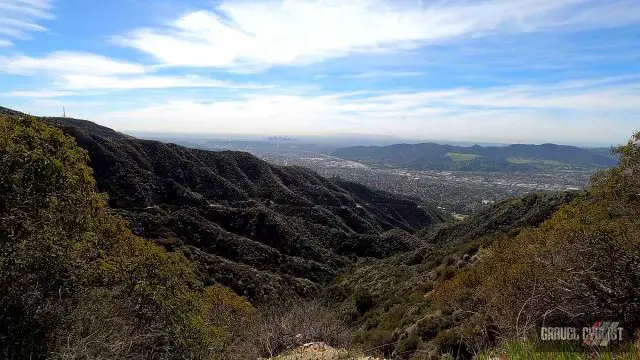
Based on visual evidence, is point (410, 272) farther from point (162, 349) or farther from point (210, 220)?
point (210, 220)

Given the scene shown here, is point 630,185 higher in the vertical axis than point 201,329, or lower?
higher

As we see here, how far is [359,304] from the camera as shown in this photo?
30.9 metres

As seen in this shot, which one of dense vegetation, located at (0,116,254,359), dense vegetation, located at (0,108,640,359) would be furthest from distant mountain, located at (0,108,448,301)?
dense vegetation, located at (0,116,254,359)

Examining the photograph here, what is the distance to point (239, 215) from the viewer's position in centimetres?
6462

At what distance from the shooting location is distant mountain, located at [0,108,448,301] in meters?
49.7

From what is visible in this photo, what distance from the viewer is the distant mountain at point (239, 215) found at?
4969 centimetres

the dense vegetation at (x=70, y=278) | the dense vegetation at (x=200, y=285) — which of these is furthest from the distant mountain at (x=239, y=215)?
the dense vegetation at (x=70, y=278)

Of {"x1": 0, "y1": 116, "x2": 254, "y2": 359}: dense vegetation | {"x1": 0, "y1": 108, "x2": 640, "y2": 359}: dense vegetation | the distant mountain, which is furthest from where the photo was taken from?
the distant mountain

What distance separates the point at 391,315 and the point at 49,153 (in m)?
18.5

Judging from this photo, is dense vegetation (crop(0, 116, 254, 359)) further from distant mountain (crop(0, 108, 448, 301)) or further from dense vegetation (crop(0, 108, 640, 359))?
distant mountain (crop(0, 108, 448, 301))

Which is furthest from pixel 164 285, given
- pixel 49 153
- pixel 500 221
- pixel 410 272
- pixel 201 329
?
pixel 500 221

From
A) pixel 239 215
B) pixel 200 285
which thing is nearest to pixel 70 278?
pixel 200 285

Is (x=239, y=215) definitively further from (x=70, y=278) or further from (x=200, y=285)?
(x=70, y=278)

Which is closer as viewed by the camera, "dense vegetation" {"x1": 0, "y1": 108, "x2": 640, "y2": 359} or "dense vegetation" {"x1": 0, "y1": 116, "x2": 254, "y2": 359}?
"dense vegetation" {"x1": 0, "y1": 108, "x2": 640, "y2": 359}
